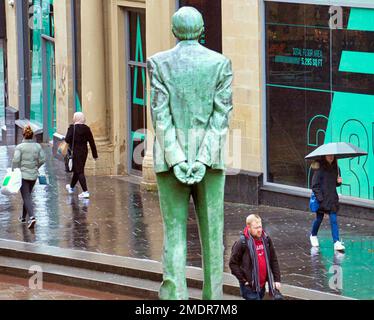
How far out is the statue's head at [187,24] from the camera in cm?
1040

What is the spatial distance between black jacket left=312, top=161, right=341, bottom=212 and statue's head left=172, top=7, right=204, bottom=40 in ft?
23.2

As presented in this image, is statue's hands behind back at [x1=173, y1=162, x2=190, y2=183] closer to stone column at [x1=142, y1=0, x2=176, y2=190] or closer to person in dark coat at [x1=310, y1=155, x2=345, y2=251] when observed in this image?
person in dark coat at [x1=310, y1=155, x2=345, y2=251]

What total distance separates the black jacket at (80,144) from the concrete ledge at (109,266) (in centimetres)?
516

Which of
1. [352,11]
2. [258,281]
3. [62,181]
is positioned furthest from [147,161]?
[258,281]

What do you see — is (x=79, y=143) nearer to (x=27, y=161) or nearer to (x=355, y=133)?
(x=27, y=161)

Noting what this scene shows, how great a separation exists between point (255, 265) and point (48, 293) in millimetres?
4169

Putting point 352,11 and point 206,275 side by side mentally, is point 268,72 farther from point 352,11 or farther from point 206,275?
point 206,275

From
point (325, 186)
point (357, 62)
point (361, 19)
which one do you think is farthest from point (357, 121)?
point (325, 186)

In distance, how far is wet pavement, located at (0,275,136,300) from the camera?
15539mm

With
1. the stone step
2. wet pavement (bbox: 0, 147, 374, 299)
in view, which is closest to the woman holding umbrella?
wet pavement (bbox: 0, 147, 374, 299)

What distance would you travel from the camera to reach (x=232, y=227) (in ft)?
63.8

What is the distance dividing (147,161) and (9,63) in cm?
1358

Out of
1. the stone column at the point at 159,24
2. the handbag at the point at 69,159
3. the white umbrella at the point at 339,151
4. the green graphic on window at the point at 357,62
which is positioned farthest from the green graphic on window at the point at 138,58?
the white umbrella at the point at 339,151

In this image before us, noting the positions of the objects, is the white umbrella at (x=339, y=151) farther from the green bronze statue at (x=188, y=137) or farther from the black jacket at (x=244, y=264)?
the green bronze statue at (x=188, y=137)
